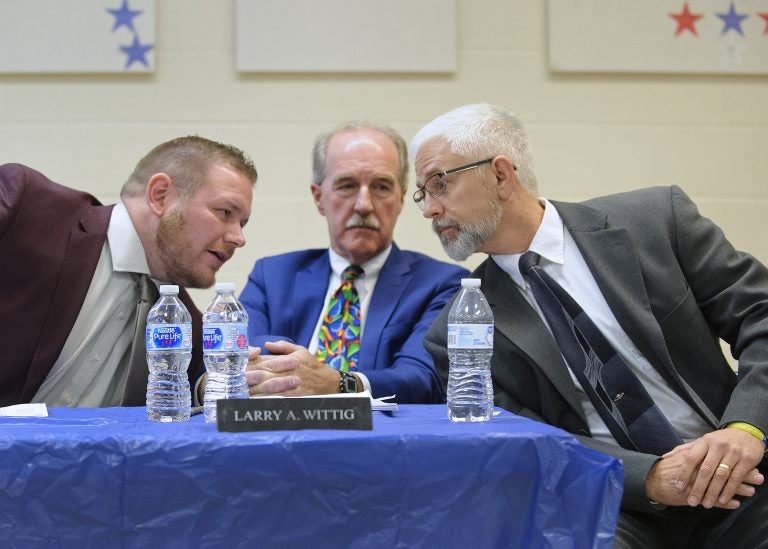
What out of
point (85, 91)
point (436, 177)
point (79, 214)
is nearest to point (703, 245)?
point (436, 177)

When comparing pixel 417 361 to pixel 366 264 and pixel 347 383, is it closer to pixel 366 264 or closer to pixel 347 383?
pixel 347 383

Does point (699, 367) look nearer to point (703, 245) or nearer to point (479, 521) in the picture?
point (703, 245)

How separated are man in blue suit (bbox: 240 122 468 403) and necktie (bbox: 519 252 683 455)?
623 millimetres

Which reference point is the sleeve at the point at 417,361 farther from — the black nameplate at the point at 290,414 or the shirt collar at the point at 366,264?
the black nameplate at the point at 290,414

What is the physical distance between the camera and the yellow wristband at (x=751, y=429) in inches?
79.5

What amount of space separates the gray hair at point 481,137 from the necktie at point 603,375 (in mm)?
392

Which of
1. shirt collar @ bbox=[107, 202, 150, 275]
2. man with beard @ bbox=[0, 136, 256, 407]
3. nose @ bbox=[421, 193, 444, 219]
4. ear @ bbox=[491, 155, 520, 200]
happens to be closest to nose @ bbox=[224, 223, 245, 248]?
man with beard @ bbox=[0, 136, 256, 407]

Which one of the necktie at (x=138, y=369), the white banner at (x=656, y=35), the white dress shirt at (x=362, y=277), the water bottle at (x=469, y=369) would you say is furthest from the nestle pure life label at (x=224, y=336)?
the white banner at (x=656, y=35)

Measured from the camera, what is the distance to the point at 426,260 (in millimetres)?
3271

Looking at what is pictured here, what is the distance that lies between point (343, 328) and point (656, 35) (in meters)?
1.88

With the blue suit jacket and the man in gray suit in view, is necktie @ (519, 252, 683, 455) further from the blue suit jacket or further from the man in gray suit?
the blue suit jacket

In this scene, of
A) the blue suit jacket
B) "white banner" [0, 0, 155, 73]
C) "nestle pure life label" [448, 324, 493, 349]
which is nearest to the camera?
"nestle pure life label" [448, 324, 493, 349]

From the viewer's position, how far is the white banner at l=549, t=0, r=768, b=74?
12.5 ft

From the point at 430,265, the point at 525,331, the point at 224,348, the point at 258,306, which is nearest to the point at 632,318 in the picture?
the point at 525,331
